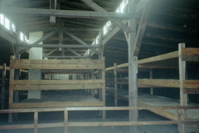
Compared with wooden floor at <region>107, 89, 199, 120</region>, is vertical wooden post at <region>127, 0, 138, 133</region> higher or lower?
higher

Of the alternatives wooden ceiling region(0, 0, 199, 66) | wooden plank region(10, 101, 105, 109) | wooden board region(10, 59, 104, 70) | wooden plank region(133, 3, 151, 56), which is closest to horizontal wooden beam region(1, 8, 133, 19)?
wooden ceiling region(0, 0, 199, 66)

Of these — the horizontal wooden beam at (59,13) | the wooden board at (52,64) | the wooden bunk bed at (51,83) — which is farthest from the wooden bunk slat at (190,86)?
the wooden board at (52,64)

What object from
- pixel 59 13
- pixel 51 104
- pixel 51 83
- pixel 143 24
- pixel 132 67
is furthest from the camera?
pixel 51 104

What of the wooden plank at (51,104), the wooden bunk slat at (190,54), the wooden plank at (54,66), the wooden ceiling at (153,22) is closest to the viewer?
the wooden bunk slat at (190,54)

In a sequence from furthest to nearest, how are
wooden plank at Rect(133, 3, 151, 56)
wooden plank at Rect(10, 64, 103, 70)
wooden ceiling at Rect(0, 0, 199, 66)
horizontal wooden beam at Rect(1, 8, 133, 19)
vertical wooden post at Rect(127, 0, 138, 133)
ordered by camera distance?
1. wooden plank at Rect(10, 64, 103, 70)
2. vertical wooden post at Rect(127, 0, 138, 133)
3. horizontal wooden beam at Rect(1, 8, 133, 19)
4. wooden ceiling at Rect(0, 0, 199, 66)
5. wooden plank at Rect(133, 3, 151, 56)

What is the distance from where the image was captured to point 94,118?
27.3 feet

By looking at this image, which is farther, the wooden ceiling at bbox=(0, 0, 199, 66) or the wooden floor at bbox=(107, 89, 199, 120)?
the wooden ceiling at bbox=(0, 0, 199, 66)

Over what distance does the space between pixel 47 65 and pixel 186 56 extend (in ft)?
17.4

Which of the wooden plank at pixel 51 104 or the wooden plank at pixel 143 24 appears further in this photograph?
the wooden plank at pixel 51 104

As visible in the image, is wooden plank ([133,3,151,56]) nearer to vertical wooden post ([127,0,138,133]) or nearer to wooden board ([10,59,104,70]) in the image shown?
vertical wooden post ([127,0,138,133])

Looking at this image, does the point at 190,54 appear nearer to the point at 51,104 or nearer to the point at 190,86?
the point at 190,86

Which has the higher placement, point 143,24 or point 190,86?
point 143,24

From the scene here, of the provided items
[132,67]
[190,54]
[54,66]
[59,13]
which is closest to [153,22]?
[132,67]

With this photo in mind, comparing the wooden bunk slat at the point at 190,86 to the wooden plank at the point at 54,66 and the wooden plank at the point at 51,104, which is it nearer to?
the wooden plank at the point at 51,104
